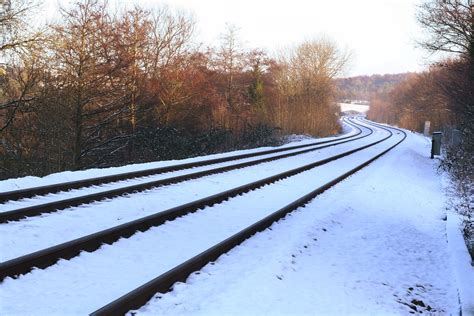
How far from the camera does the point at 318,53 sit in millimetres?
61562

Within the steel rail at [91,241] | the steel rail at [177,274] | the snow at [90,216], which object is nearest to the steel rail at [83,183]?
the snow at [90,216]

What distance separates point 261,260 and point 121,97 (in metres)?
17.3

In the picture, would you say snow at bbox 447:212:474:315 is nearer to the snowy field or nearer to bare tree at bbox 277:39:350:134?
the snowy field

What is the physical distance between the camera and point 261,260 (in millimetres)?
5398

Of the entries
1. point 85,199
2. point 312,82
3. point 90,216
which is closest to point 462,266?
point 90,216

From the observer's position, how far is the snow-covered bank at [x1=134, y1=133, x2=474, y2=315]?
4203 millimetres

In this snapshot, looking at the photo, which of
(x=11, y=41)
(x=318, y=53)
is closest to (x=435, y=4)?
(x=11, y=41)

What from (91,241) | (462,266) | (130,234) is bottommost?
(462,266)

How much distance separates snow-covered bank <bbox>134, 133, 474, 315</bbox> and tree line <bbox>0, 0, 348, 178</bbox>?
10713mm

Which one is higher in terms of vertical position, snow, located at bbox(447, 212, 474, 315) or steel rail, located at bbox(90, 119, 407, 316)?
steel rail, located at bbox(90, 119, 407, 316)

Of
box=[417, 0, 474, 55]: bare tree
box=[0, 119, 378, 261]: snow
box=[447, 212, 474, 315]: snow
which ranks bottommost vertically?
box=[447, 212, 474, 315]: snow

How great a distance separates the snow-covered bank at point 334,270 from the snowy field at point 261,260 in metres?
0.02

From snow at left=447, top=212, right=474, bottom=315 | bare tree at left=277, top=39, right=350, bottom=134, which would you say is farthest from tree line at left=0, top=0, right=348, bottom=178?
snow at left=447, top=212, right=474, bottom=315

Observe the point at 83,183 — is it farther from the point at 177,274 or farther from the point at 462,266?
the point at 462,266
